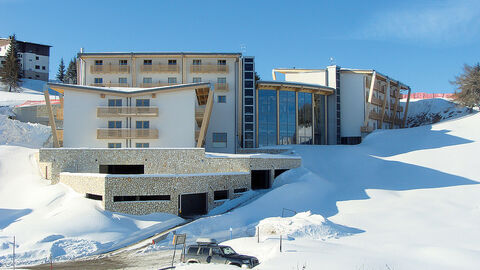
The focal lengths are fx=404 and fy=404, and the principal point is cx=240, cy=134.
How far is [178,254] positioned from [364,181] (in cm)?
2172

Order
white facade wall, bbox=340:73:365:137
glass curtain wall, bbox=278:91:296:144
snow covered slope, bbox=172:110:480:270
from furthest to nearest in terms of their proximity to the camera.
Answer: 1. white facade wall, bbox=340:73:365:137
2. glass curtain wall, bbox=278:91:296:144
3. snow covered slope, bbox=172:110:480:270

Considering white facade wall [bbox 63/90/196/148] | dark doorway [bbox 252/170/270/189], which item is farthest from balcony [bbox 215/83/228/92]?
dark doorway [bbox 252/170/270/189]

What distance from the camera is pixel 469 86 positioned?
68625 mm

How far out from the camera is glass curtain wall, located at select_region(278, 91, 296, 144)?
179 ft

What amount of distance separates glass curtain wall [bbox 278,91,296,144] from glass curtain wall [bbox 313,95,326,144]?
4.38 m

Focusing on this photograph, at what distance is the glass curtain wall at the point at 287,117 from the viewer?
54469 millimetres

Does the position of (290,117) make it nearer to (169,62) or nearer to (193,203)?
(169,62)

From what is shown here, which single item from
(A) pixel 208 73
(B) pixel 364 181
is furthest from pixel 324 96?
(B) pixel 364 181

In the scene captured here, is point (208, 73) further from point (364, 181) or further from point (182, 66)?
point (364, 181)

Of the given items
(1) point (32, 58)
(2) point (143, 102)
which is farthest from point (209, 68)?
(1) point (32, 58)

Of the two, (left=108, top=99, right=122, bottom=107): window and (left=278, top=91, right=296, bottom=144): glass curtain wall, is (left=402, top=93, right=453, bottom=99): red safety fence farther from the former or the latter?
(left=108, top=99, right=122, bottom=107): window

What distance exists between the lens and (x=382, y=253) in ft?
61.6

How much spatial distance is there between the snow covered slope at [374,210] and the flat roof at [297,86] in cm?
951

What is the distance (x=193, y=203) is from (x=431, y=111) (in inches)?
2696
